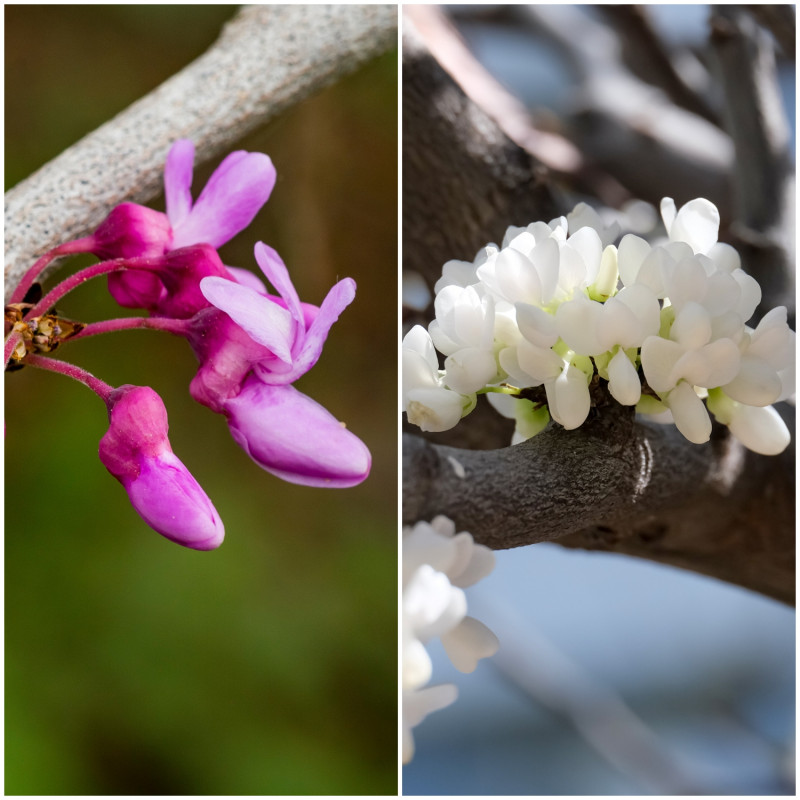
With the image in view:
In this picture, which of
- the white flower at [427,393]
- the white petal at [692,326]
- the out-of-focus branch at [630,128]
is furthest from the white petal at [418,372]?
the out-of-focus branch at [630,128]

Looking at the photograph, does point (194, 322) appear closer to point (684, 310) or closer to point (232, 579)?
point (684, 310)

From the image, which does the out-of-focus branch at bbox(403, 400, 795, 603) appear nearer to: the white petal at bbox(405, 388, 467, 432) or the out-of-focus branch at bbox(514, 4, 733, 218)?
the white petal at bbox(405, 388, 467, 432)

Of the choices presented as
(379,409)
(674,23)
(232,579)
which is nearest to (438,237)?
(379,409)

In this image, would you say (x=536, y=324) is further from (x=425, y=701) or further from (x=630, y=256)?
(x=425, y=701)

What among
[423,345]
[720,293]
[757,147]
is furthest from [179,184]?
[757,147]

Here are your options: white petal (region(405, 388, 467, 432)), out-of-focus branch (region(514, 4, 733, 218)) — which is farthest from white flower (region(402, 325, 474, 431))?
out-of-focus branch (region(514, 4, 733, 218))
